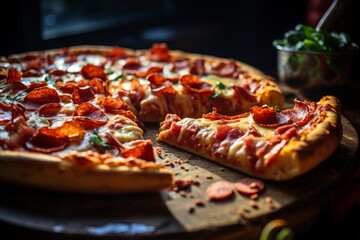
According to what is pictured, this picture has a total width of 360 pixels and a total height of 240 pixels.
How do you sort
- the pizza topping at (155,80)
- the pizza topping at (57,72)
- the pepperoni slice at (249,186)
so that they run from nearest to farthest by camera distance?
the pepperoni slice at (249,186), the pizza topping at (155,80), the pizza topping at (57,72)

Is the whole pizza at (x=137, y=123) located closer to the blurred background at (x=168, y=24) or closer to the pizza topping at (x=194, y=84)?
the pizza topping at (x=194, y=84)

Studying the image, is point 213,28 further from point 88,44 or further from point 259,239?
point 259,239

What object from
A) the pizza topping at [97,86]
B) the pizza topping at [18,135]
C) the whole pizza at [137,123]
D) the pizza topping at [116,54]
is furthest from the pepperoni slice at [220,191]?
the pizza topping at [116,54]

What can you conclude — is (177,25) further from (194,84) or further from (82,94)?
(82,94)

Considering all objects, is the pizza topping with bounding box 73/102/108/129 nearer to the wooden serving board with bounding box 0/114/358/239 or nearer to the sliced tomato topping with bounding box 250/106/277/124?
the wooden serving board with bounding box 0/114/358/239

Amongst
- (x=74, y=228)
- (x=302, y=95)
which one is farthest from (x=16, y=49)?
(x=74, y=228)
